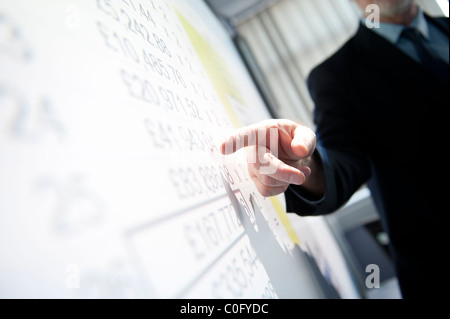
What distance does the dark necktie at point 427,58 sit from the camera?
95 cm

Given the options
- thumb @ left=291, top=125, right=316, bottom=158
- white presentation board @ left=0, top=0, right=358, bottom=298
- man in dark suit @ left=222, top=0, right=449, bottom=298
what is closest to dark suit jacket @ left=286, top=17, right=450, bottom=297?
man in dark suit @ left=222, top=0, right=449, bottom=298

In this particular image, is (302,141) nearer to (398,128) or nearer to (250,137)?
(250,137)

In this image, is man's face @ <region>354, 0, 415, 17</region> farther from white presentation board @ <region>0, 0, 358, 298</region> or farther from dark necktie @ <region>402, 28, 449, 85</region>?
white presentation board @ <region>0, 0, 358, 298</region>

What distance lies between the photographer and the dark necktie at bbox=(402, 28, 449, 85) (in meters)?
0.95

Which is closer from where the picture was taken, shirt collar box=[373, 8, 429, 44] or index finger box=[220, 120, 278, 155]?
index finger box=[220, 120, 278, 155]

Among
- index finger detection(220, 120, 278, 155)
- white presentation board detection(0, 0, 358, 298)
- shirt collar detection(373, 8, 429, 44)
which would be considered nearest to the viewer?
white presentation board detection(0, 0, 358, 298)

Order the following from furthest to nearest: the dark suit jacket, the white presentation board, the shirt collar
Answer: the shirt collar < the dark suit jacket < the white presentation board

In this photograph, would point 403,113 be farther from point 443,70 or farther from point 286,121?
point 286,121

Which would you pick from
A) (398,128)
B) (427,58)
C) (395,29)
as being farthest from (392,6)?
→ (398,128)

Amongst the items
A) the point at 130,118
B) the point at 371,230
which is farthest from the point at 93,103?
the point at 371,230

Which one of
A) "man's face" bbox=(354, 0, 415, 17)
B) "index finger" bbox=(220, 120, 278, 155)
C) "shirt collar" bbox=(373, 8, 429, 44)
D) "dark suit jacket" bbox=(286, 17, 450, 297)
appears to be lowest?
"dark suit jacket" bbox=(286, 17, 450, 297)

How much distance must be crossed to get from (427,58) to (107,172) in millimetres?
1140

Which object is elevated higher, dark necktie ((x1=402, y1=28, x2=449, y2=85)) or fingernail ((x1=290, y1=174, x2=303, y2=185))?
dark necktie ((x1=402, y1=28, x2=449, y2=85))

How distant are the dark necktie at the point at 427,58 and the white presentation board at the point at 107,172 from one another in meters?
0.90
